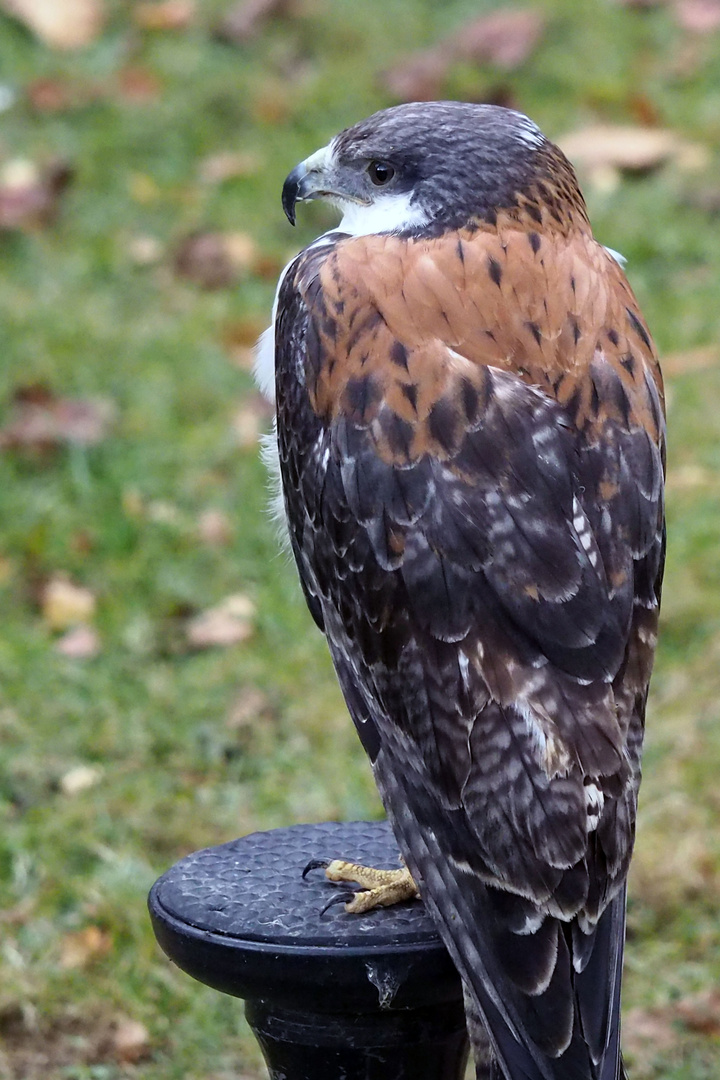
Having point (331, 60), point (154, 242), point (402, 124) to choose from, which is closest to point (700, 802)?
point (402, 124)

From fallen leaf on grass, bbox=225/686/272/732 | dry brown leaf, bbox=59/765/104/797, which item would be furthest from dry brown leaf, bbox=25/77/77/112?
dry brown leaf, bbox=59/765/104/797

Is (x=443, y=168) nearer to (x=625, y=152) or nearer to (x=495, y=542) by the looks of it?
(x=495, y=542)

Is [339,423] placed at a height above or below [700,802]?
above

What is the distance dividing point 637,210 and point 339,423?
5.04 meters

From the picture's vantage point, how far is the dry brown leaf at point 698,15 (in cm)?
908

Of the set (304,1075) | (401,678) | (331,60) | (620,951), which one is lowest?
(304,1075)

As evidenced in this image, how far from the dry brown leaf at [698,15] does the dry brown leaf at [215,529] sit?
4497 millimetres

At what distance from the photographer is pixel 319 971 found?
3145 mm

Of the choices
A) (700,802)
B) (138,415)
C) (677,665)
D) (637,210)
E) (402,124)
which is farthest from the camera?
(637,210)

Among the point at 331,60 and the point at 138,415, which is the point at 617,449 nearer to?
the point at 138,415

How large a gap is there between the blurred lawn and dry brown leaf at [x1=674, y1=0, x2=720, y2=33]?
8 centimetres

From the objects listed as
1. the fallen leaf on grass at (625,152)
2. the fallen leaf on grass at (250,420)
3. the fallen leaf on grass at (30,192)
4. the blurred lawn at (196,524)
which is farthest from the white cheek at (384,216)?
the fallen leaf on grass at (30,192)

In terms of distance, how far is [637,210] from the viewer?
7.91m

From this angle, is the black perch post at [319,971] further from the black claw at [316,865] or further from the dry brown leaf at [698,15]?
the dry brown leaf at [698,15]
